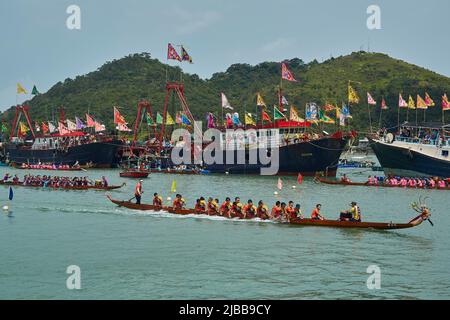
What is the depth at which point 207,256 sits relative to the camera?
96.1 ft

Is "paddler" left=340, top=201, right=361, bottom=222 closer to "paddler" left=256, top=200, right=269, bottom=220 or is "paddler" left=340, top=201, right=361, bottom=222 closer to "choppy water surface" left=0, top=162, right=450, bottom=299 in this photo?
"choppy water surface" left=0, top=162, right=450, bottom=299

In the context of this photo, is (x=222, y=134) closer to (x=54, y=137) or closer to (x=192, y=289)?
(x=54, y=137)

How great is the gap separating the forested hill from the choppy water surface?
102m

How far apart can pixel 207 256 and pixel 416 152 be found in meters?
50.4

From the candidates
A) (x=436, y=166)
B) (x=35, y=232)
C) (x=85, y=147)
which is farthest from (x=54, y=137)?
(x=35, y=232)

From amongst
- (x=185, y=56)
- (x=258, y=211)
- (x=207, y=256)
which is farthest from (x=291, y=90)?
(x=207, y=256)

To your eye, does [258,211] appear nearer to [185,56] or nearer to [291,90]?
[185,56]

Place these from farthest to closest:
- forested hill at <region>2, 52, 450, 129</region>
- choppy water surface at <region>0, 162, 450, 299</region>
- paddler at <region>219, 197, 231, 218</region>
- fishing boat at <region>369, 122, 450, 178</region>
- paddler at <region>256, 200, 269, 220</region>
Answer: forested hill at <region>2, 52, 450, 129</region>, fishing boat at <region>369, 122, 450, 178</region>, paddler at <region>219, 197, 231, 218</region>, paddler at <region>256, 200, 269, 220</region>, choppy water surface at <region>0, 162, 450, 299</region>

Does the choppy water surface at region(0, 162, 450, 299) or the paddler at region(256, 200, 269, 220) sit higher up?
the paddler at region(256, 200, 269, 220)

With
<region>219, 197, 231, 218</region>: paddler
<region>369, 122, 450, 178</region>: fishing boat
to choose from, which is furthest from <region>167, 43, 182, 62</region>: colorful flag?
<region>219, 197, 231, 218</region>: paddler

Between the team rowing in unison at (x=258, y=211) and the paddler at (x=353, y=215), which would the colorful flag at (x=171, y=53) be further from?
the paddler at (x=353, y=215)

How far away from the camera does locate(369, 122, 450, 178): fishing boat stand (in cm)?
7144

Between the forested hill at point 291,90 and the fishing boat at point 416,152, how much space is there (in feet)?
208
